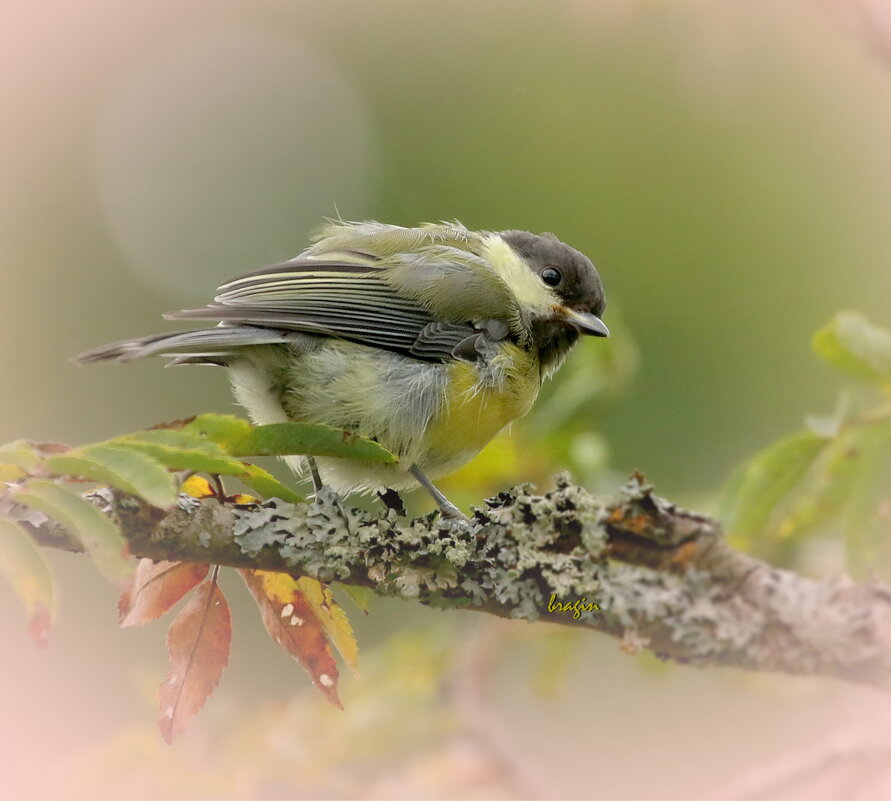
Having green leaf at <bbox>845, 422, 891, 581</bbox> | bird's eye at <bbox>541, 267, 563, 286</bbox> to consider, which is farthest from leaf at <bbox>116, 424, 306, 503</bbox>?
bird's eye at <bbox>541, 267, 563, 286</bbox>

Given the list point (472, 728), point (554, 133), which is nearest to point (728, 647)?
point (472, 728)

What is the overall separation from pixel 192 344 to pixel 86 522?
3.02ft

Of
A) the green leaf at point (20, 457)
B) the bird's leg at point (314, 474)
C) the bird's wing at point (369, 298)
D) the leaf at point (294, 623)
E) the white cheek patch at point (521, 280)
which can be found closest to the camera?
the green leaf at point (20, 457)

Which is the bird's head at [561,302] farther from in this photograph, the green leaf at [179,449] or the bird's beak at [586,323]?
the green leaf at [179,449]

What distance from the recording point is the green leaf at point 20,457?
1494 millimetres

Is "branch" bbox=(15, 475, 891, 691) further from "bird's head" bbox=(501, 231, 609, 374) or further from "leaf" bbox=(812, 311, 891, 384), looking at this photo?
"bird's head" bbox=(501, 231, 609, 374)

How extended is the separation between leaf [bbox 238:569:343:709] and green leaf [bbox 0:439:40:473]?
0.53m

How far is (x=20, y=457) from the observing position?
149 centimetres

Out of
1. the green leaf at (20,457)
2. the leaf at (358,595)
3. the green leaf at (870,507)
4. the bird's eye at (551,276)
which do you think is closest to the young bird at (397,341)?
the bird's eye at (551,276)

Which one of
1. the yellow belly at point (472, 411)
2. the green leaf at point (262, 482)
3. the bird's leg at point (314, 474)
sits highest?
the green leaf at point (262, 482)

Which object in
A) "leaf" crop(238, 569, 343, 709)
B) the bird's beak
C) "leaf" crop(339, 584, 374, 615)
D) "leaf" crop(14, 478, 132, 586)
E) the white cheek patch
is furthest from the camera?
the white cheek patch

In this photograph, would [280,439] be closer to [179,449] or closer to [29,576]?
[179,449]

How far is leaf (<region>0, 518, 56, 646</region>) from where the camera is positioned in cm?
140

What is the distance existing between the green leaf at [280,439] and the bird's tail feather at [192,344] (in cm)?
55
